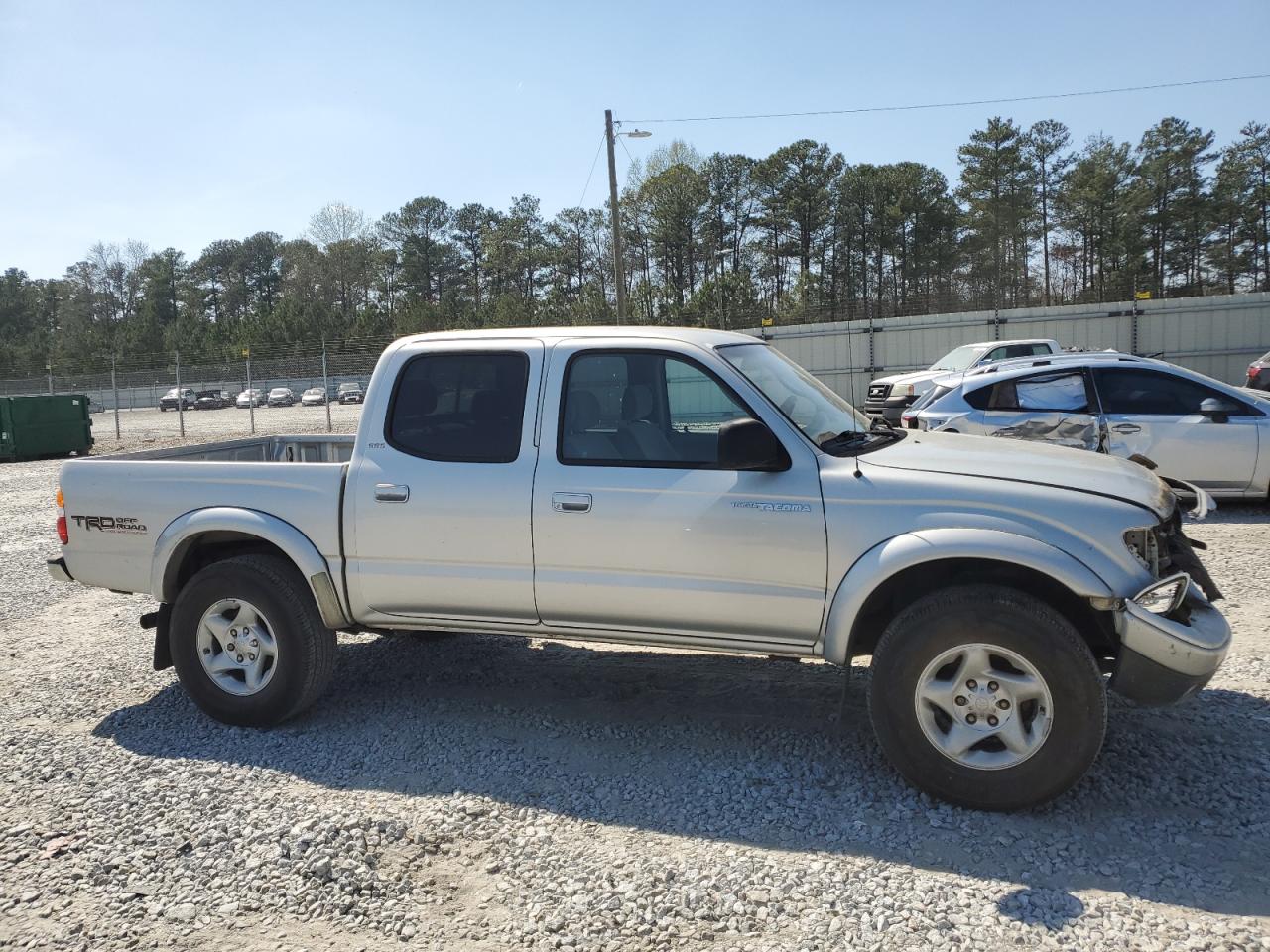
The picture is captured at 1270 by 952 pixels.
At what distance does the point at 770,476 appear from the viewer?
13.8 feet

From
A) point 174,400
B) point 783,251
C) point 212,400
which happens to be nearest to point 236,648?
point 174,400

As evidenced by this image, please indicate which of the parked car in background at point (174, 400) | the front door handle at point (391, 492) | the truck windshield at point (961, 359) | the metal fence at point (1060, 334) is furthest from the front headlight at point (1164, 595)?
the parked car in background at point (174, 400)

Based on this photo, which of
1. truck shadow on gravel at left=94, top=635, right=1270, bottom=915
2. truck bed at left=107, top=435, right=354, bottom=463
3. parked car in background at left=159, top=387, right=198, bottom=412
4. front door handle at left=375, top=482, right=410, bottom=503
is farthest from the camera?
parked car in background at left=159, top=387, right=198, bottom=412

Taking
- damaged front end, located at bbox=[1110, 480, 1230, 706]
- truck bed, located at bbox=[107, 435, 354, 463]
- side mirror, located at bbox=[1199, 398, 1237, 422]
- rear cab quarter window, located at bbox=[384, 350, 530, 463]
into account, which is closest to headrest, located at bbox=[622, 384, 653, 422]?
rear cab quarter window, located at bbox=[384, 350, 530, 463]

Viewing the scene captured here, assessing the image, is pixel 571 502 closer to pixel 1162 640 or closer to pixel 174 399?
pixel 1162 640

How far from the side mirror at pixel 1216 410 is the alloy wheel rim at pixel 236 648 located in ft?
29.1

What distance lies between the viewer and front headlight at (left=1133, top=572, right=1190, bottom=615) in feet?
12.3

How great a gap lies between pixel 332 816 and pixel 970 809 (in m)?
2.57

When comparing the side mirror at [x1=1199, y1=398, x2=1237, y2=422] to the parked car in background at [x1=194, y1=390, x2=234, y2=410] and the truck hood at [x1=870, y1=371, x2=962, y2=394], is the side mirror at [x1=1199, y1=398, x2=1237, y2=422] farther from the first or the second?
the parked car in background at [x1=194, y1=390, x2=234, y2=410]

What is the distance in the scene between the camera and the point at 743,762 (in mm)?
4473

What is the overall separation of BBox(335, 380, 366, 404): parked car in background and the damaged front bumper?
44.4m

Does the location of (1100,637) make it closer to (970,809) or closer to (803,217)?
(970,809)

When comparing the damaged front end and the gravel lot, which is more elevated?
the damaged front end

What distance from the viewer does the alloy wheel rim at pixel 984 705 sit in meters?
3.79
